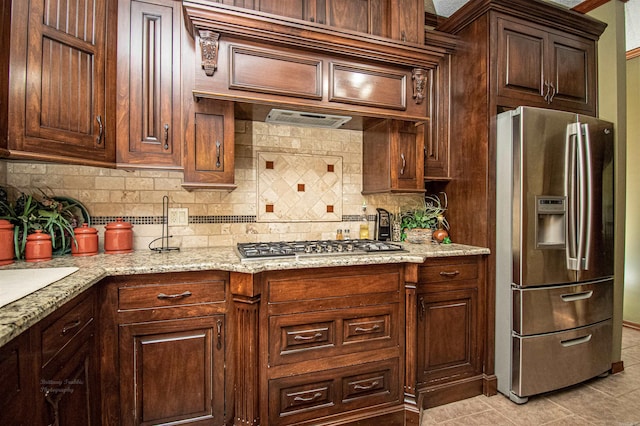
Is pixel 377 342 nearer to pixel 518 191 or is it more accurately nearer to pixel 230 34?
pixel 518 191

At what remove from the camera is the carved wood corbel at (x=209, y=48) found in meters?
1.71

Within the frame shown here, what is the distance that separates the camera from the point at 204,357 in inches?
62.4

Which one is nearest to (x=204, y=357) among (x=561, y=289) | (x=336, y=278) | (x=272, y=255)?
(x=272, y=255)

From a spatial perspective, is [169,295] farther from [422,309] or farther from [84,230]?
[422,309]

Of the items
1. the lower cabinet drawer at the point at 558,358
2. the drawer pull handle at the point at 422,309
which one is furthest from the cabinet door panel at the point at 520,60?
the lower cabinet drawer at the point at 558,358

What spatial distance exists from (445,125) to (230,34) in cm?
169

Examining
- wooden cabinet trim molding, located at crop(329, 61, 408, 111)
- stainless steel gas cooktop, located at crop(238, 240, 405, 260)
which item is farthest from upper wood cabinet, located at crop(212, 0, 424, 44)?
stainless steel gas cooktop, located at crop(238, 240, 405, 260)

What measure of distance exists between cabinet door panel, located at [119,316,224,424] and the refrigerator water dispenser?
208 cm

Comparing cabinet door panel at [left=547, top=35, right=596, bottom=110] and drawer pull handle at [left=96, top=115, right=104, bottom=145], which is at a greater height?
cabinet door panel at [left=547, top=35, right=596, bottom=110]

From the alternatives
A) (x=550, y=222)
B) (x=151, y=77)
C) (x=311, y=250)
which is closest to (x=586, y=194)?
(x=550, y=222)

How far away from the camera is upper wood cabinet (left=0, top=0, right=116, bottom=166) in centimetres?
137

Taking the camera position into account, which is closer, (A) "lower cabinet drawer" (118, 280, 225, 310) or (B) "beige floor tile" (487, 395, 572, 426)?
(A) "lower cabinet drawer" (118, 280, 225, 310)

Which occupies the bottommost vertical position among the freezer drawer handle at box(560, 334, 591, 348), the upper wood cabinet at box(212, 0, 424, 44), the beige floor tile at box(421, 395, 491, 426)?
the beige floor tile at box(421, 395, 491, 426)

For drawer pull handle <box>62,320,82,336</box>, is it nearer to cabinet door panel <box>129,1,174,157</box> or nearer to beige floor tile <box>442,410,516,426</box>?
cabinet door panel <box>129,1,174,157</box>
